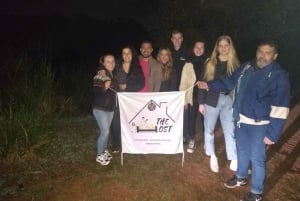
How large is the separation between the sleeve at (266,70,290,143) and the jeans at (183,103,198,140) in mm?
1975

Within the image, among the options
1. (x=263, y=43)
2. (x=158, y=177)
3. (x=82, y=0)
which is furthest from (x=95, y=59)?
(x=263, y=43)

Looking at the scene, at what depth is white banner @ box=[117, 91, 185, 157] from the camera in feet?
17.4

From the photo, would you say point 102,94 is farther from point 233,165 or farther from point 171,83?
point 233,165

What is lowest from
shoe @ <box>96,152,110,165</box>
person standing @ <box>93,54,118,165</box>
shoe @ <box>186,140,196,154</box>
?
shoe @ <box>96,152,110,165</box>

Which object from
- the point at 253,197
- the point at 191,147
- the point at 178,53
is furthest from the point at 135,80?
the point at 253,197

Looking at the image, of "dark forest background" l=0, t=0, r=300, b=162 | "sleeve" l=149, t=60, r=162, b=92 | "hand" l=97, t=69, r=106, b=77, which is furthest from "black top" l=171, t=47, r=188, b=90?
"dark forest background" l=0, t=0, r=300, b=162

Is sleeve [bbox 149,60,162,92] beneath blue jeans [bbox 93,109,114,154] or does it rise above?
above

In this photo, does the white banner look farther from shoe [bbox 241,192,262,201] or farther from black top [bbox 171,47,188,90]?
shoe [bbox 241,192,262,201]

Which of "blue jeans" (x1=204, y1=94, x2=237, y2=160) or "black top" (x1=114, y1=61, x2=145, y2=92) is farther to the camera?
"black top" (x1=114, y1=61, x2=145, y2=92)

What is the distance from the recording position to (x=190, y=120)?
20.7 feet

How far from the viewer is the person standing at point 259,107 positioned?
4.23 meters

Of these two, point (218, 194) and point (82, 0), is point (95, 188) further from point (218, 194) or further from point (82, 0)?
point (82, 0)

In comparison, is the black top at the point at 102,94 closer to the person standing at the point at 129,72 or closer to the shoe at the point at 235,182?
the person standing at the point at 129,72

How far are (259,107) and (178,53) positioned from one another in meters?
1.96
